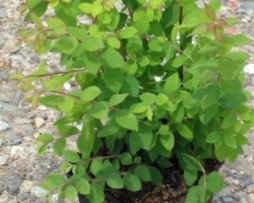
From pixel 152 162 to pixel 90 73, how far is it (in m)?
0.37

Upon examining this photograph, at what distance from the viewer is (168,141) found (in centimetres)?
183

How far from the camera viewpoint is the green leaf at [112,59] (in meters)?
1.69

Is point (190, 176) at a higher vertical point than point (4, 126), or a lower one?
higher

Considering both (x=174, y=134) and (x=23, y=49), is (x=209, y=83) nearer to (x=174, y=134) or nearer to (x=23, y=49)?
(x=174, y=134)

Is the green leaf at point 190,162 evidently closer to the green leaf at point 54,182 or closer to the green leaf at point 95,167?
→ the green leaf at point 95,167

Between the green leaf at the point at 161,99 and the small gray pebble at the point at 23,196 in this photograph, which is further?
the small gray pebble at the point at 23,196

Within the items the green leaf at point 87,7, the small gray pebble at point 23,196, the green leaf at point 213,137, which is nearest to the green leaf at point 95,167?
the green leaf at point 213,137

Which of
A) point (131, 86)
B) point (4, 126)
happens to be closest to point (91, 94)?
point (131, 86)

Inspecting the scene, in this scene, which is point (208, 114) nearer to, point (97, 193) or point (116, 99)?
point (116, 99)

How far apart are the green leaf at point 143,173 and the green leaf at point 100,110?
1.04 ft

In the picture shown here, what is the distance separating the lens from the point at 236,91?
1.66 m

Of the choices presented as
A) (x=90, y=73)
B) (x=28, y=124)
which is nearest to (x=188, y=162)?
(x=90, y=73)

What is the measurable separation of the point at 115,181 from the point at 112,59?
38cm

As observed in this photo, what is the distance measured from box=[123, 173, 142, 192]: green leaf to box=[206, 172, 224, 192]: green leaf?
0.19 metres
